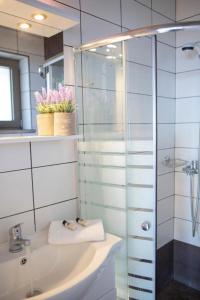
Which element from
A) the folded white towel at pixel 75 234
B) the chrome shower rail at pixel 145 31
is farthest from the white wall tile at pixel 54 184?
the chrome shower rail at pixel 145 31

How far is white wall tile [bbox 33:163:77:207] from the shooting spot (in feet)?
4.25

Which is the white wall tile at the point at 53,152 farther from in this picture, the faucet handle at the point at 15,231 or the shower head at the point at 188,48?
the shower head at the point at 188,48

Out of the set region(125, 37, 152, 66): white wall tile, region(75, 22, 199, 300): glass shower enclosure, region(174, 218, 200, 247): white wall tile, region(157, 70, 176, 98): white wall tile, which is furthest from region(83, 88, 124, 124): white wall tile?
region(174, 218, 200, 247): white wall tile

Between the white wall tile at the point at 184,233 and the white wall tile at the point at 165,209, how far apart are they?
0.09 metres

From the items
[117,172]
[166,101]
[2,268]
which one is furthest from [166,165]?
[2,268]

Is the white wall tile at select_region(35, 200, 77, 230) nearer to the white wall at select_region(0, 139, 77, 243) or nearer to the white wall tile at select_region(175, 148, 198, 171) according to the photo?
the white wall at select_region(0, 139, 77, 243)

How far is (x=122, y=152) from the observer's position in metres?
1.34

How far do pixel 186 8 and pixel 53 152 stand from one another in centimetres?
166

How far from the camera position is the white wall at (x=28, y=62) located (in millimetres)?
1235

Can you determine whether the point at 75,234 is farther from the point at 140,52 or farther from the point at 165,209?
the point at 140,52

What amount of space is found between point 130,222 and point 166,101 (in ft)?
3.61

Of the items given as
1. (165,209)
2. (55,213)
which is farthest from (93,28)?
(165,209)

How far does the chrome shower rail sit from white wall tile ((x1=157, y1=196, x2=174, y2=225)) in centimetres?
128

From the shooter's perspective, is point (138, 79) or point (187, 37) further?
point (187, 37)
